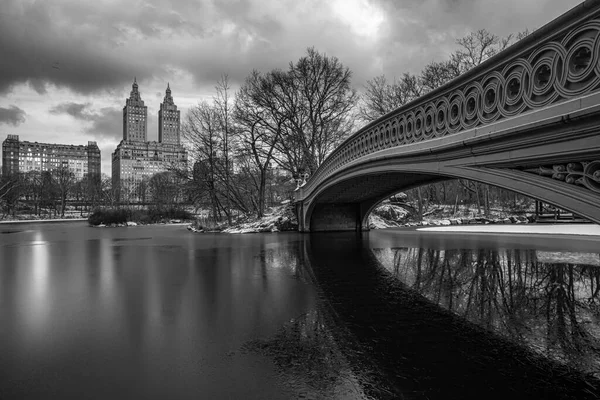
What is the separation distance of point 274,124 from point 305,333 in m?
25.4

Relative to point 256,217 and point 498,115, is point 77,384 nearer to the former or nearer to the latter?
point 498,115

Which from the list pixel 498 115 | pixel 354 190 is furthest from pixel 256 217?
pixel 498 115

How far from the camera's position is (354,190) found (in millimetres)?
17359

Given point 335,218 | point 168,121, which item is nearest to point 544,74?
point 335,218

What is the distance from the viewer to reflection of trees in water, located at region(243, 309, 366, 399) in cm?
303

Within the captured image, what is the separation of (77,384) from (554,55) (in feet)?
18.3

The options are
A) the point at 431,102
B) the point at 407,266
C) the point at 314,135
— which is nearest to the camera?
the point at 431,102

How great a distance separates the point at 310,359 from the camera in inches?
143

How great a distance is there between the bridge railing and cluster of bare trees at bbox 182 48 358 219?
21212mm

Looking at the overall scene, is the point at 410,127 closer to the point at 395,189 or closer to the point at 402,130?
the point at 402,130

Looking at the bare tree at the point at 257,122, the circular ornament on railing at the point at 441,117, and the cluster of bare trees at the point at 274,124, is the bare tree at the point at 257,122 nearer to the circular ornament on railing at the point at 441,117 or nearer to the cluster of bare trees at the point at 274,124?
the cluster of bare trees at the point at 274,124

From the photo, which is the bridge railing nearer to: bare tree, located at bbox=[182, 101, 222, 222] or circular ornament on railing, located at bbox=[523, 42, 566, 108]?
circular ornament on railing, located at bbox=[523, 42, 566, 108]

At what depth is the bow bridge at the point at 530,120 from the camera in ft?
11.3

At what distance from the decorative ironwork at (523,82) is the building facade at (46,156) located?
366ft
